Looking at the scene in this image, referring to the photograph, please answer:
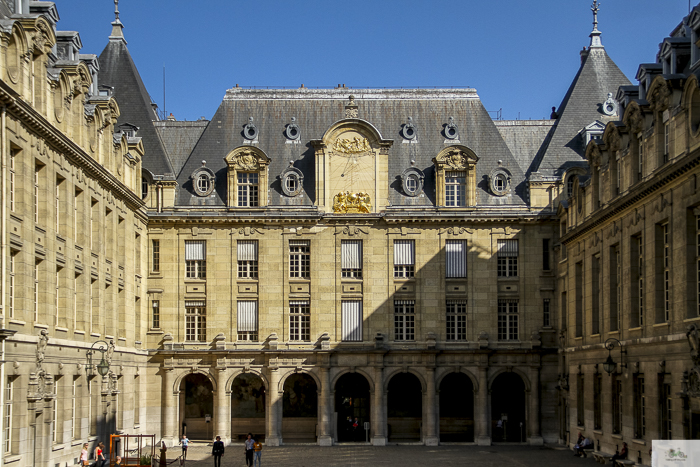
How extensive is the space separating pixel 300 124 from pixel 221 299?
12.5m

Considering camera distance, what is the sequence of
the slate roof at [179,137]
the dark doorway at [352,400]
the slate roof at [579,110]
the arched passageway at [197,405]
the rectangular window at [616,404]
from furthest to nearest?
the slate roof at [179,137]
the slate roof at [579,110]
the dark doorway at [352,400]
the arched passageway at [197,405]
the rectangular window at [616,404]

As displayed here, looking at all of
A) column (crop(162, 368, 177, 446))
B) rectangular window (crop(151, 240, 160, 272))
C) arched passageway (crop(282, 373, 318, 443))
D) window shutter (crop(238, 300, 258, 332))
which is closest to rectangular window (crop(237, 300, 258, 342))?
window shutter (crop(238, 300, 258, 332))

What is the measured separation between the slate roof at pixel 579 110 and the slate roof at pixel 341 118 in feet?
7.31

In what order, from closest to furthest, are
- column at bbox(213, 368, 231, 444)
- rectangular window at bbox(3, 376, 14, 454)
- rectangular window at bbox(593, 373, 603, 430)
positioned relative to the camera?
rectangular window at bbox(3, 376, 14, 454) < rectangular window at bbox(593, 373, 603, 430) < column at bbox(213, 368, 231, 444)

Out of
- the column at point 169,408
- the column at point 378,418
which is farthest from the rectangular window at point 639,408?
the column at point 169,408

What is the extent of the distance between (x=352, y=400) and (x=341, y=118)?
17825 millimetres

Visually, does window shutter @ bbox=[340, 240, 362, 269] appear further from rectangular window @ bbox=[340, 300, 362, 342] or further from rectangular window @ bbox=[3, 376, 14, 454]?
rectangular window @ bbox=[3, 376, 14, 454]

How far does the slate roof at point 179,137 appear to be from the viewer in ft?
197

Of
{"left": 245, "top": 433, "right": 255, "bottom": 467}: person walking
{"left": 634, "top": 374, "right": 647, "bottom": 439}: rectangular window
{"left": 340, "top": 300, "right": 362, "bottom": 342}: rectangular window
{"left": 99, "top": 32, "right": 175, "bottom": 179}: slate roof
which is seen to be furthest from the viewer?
{"left": 99, "top": 32, "right": 175, "bottom": 179}: slate roof

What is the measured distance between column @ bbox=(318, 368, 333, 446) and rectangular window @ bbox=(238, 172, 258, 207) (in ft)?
36.6

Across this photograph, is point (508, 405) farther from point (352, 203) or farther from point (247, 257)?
point (247, 257)

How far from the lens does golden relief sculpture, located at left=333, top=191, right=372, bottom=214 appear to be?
187 feet

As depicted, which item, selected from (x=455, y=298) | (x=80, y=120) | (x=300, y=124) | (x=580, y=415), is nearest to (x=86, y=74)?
(x=80, y=120)

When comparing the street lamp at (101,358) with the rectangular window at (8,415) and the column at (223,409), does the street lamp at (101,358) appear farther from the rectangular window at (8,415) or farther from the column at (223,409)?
the column at (223,409)
